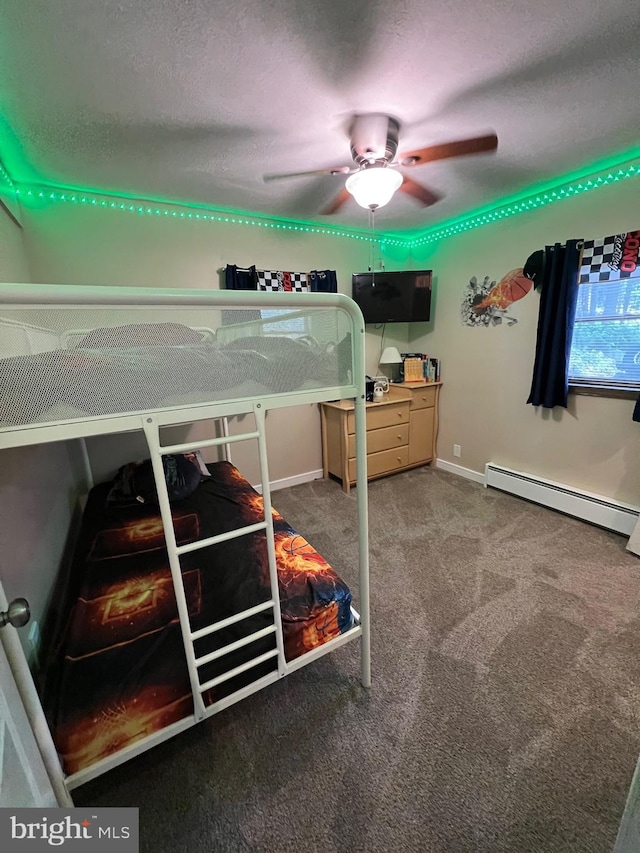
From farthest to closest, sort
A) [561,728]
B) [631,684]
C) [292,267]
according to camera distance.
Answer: [292,267] → [631,684] → [561,728]

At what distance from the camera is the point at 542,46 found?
1.24 meters

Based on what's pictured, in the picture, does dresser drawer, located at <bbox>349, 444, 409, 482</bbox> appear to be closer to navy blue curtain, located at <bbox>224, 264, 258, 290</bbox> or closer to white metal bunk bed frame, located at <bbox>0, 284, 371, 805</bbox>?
navy blue curtain, located at <bbox>224, 264, 258, 290</bbox>

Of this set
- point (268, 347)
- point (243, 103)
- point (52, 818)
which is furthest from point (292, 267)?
point (52, 818)

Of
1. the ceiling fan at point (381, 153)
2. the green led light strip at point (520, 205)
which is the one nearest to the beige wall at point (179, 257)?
the green led light strip at point (520, 205)

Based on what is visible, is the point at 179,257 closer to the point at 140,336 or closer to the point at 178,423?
the point at 140,336

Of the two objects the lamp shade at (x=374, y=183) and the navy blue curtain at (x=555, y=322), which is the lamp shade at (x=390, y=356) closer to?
the navy blue curtain at (x=555, y=322)

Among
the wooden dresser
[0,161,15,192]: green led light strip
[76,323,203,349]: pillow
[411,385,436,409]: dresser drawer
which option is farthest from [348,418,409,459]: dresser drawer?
[0,161,15,192]: green led light strip

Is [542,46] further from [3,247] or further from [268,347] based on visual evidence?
[3,247]

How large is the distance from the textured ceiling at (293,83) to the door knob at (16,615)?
5.54 feet

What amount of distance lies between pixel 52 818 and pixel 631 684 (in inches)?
78.2

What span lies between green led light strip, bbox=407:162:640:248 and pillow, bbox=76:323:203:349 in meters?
2.93

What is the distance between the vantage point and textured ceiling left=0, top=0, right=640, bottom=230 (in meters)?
1.09

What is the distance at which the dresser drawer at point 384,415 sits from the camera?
3.12m

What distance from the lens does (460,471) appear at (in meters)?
3.47
